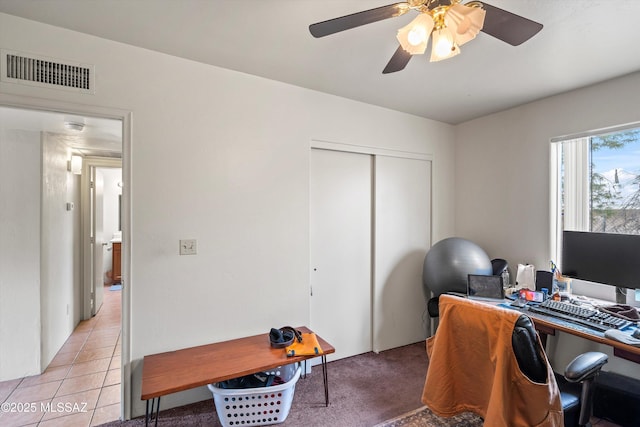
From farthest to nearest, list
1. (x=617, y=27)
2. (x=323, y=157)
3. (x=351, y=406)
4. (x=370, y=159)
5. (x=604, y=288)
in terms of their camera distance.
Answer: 1. (x=370, y=159)
2. (x=323, y=157)
3. (x=604, y=288)
4. (x=351, y=406)
5. (x=617, y=27)

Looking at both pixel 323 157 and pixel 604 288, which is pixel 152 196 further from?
pixel 604 288

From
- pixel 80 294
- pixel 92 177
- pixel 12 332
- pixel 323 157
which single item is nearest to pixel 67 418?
pixel 12 332

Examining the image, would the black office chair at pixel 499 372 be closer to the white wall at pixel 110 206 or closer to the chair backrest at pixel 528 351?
the chair backrest at pixel 528 351

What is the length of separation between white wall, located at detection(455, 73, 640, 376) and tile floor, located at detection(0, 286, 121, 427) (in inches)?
140

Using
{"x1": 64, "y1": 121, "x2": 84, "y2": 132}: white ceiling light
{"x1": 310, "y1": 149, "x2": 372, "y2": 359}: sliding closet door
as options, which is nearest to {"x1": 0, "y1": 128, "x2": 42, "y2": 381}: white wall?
{"x1": 64, "y1": 121, "x2": 84, "y2": 132}: white ceiling light

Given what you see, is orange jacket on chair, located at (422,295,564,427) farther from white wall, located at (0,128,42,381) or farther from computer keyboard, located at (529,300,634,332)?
white wall, located at (0,128,42,381)

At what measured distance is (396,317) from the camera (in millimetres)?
3096

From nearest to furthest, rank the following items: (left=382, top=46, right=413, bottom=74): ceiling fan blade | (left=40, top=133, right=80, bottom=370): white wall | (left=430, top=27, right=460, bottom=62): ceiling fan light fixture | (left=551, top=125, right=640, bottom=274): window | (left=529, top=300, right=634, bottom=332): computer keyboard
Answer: (left=430, top=27, right=460, bottom=62): ceiling fan light fixture → (left=382, top=46, right=413, bottom=74): ceiling fan blade → (left=529, top=300, right=634, bottom=332): computer keyboard → (left=551, top=125, right=640, bottom=274): window → (left=40, top=133, right=80, bottom=370): white wall

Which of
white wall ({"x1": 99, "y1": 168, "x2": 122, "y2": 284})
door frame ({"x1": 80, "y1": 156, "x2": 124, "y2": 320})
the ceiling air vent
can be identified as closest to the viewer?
the ceiling air vent

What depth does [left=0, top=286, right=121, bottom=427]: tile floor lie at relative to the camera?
1.98m

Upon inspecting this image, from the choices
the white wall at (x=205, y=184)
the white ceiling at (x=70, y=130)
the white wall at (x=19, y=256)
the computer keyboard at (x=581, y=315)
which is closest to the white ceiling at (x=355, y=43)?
the white wall at (x=205, y=184)

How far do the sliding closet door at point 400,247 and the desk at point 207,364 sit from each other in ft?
3.64

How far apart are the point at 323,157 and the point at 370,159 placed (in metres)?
0.55

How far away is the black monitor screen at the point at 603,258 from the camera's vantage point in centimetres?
197
